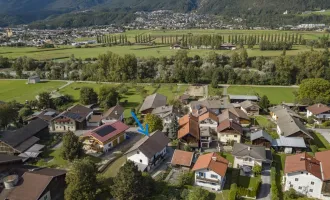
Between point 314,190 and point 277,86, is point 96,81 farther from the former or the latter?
point 314,190

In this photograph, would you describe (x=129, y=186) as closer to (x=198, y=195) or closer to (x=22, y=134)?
(x=198, y=195)

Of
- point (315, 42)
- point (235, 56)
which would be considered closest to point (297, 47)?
point (315, 42)

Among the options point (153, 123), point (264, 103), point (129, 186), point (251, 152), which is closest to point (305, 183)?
point (251, 152)

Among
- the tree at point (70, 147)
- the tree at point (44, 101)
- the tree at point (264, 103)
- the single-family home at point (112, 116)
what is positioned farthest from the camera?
the tree at point (44, 101)

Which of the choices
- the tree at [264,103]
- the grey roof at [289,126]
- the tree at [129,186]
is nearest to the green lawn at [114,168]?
the tree at [129,186]

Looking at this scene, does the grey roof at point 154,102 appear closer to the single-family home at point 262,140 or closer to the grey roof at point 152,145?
the grey roof at point 152,145
